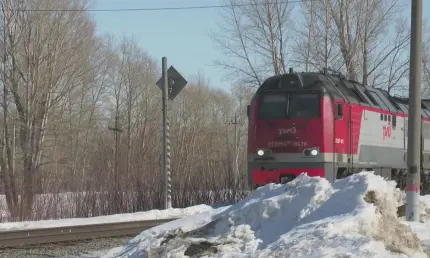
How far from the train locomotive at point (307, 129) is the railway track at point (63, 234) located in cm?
405

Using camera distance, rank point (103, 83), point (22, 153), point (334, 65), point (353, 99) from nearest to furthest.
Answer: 1. point (353, 99)
2. point (22, 153)
3. point (334, 65)
4. point (103, 83)

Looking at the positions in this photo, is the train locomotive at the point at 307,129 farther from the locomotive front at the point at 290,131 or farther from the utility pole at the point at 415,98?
the utility pole at the point at 415,98

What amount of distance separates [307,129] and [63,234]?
693 cm

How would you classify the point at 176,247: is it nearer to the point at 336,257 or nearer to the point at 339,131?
the point at 336,257

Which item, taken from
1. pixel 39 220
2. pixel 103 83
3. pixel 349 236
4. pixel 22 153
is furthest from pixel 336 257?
pixel 103 83

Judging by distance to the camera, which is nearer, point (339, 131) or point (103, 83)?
point (339, 131)

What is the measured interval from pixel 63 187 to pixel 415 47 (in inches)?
419

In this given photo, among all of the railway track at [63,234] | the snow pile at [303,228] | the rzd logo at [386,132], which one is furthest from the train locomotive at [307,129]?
the snow pile at [303,228]

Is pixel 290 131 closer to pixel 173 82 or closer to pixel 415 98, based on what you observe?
pixel 173 82

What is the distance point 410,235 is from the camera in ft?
23.2

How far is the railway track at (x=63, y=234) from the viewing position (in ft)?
35.0

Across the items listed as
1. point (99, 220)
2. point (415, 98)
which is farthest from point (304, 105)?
point (99, 220)

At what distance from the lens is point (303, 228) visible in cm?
706

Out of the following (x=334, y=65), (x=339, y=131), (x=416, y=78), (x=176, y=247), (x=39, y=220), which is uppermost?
(x=334, y=65)
